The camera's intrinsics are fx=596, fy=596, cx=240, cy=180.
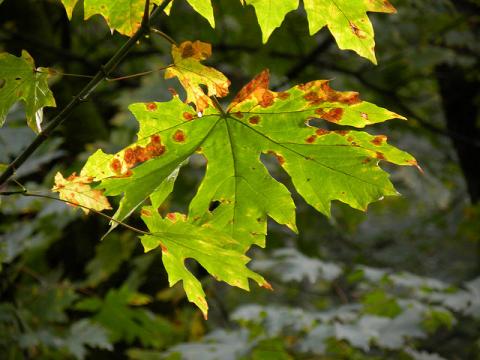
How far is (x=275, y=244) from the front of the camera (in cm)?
308

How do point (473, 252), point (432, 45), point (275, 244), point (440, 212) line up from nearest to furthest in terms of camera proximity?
point (432, 45) < point (275, 244) < point (473, 252) < point (440, 212)

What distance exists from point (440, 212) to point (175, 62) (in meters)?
3.57

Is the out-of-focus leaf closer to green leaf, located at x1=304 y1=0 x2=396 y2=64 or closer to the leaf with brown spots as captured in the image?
the leaf with brown spots

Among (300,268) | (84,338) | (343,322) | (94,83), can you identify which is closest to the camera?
(94,83)

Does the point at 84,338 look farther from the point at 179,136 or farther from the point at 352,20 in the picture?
the point at 352,20

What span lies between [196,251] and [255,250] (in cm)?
287

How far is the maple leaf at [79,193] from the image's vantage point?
816mm

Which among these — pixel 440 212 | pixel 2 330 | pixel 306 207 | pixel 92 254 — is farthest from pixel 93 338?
pixel 440 212

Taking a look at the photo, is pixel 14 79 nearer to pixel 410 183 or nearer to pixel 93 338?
pixel 93 338

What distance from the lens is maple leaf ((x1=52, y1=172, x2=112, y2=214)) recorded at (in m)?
0.82

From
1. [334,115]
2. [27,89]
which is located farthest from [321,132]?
[27,89]

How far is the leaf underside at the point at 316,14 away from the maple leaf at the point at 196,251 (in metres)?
0.26

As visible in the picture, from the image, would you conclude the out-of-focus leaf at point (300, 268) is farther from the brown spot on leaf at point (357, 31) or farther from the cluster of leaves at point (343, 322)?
the brown spot on leaf at point (357, 31)

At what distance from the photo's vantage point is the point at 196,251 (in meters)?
0.79
